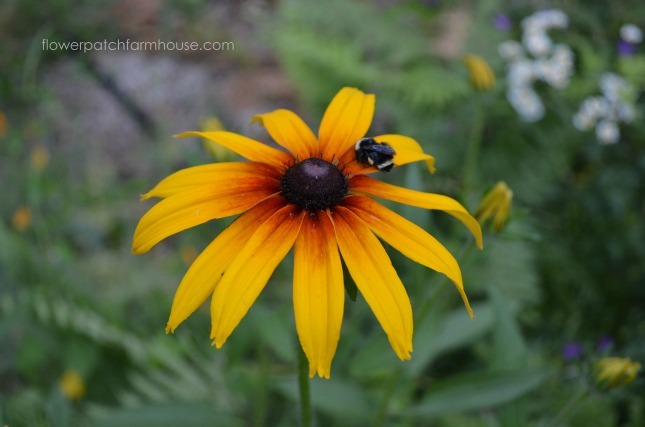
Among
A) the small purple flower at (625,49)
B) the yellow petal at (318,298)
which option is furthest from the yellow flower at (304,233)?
the small purple flower at (625,49)

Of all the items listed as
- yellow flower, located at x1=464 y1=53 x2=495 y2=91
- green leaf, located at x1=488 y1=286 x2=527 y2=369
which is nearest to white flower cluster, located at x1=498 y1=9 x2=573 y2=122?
yellow flower, located at x1=464 y1=53 x2=495 y2=91

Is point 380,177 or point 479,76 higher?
point 479,76

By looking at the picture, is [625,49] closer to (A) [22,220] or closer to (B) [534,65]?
(B) [534,65]

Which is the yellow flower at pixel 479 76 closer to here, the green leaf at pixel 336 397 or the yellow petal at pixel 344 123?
the yellow petal at pixel 344 123

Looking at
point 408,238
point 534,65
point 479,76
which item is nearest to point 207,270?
point 408,238

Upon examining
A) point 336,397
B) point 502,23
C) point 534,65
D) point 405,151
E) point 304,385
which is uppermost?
point 502,23

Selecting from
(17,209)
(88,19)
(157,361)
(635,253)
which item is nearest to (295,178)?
(157,361)
